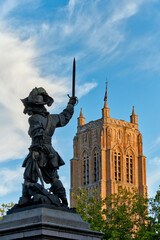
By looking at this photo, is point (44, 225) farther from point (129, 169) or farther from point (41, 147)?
point (129, 169)

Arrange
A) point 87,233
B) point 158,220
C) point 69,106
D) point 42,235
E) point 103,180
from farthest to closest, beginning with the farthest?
point 103,180 < point 158,220 < point 69,106 < point 87,233 < point 42,235

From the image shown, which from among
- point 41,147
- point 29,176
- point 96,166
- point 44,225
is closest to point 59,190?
point 29,176

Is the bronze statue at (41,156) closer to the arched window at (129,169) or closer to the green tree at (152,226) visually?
the green tree at (152,226)

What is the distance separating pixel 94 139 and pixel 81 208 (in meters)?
78.9

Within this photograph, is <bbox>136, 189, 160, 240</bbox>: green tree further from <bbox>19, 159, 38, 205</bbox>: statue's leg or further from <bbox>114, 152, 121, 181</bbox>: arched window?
<bbox>114, 152, 121, 181</bbox>: arched window

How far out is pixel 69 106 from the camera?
1119 cm

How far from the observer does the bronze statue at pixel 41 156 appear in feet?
32.4

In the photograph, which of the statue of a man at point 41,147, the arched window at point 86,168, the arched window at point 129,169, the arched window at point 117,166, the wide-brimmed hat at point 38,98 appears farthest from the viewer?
the arched window at point 129,169

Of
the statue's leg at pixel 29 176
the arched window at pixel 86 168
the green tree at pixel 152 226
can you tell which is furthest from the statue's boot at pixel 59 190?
the arched window at pixel 86 168

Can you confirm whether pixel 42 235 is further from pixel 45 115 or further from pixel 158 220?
pixel 158 220

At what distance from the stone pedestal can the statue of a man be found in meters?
0.48

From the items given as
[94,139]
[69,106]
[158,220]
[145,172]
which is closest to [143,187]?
[145,172]

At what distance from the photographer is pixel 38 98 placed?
1057cm

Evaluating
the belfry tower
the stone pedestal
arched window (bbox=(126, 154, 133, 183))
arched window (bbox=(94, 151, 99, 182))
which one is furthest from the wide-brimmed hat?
arched window (bbox=(126, 154, 133, 183))
